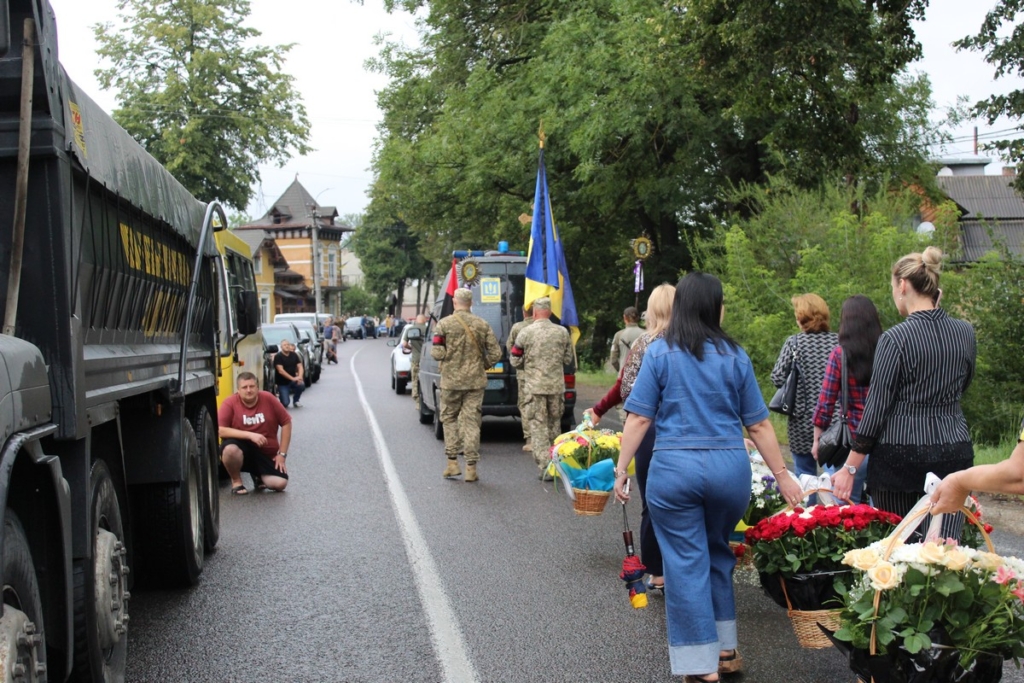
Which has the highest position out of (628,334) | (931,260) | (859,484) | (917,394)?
(931,260)

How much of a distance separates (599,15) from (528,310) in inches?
411

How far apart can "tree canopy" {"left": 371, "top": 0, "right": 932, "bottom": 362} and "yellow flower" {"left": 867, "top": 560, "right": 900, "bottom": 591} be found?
37.6ft

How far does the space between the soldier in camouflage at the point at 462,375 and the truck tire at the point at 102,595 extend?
22.1 ft

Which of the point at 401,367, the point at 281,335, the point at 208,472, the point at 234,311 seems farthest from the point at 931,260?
the point at 281,335

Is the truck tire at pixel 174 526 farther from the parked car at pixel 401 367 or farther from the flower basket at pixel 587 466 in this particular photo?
the parked car at pixel 401 367

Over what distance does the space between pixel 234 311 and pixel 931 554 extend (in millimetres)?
10210

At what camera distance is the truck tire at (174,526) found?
6.63 m

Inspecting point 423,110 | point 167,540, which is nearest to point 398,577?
point 167,540

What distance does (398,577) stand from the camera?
7422 millimetres

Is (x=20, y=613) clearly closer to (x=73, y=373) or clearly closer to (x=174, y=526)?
(x=73, y=373)

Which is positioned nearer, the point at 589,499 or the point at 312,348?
the point at 589,499

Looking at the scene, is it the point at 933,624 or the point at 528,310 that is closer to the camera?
the point at 933,624

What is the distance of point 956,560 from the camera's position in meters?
3.87

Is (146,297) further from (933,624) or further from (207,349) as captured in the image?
(933,624)
